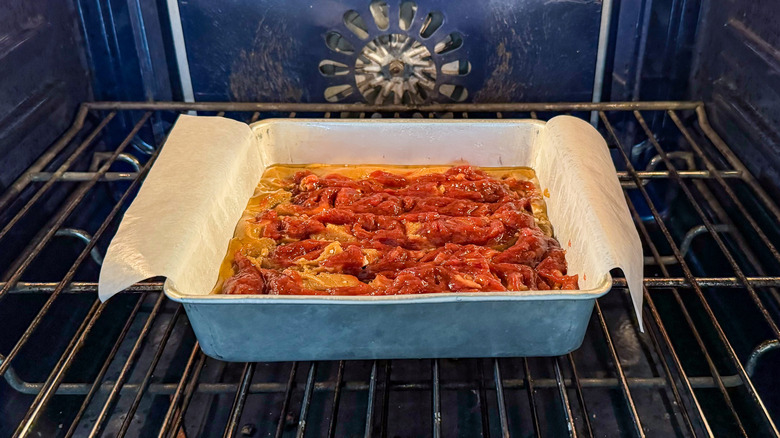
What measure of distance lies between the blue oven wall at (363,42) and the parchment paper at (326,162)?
389mm

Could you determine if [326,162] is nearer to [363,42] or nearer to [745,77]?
[363,42]

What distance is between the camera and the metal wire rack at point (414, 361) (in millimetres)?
1592

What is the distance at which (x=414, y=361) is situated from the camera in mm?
1993

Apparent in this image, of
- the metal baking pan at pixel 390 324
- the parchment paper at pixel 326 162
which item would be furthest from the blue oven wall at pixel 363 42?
the metal baking pan at pixel 390 324

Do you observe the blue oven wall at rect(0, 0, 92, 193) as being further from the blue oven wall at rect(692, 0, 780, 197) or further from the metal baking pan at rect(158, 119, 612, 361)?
the blue oven wall at rect(692, 0, 780, 197)

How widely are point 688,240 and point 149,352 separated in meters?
1.76

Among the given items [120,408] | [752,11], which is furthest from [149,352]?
[752,11]

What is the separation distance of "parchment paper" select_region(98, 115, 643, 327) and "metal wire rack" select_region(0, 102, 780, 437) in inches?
6.4

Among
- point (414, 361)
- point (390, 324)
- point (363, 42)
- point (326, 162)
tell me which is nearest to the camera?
point (390, 324)

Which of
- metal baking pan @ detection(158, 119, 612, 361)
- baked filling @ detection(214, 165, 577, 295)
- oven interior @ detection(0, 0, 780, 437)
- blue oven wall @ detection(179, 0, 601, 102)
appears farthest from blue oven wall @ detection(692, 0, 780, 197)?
metal baking pan @ detection(158, 119, 612, 361)

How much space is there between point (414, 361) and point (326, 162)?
29.5 inches

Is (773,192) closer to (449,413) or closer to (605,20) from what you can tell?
(605,20)

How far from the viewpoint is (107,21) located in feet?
8.14

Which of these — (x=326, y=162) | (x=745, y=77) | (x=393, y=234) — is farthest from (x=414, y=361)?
(x=745, y=77)
